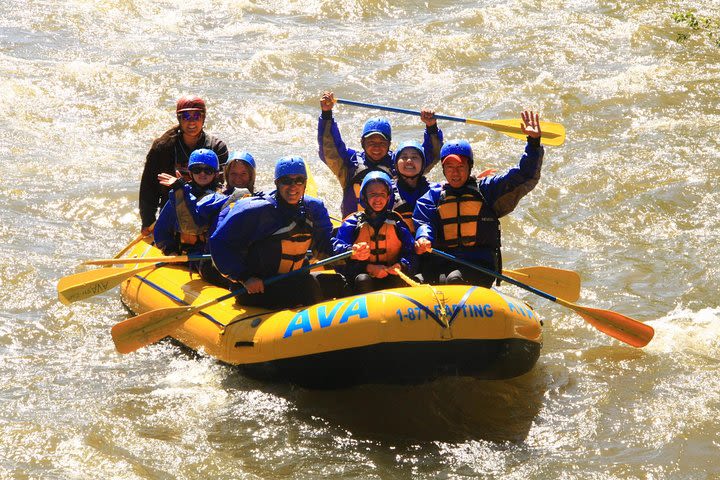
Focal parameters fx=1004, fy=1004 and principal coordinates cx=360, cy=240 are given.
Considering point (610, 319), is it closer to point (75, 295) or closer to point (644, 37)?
point (75, 295)

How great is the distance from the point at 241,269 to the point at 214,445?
3.59ft

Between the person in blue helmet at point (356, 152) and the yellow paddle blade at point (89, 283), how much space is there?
1517 millimetres

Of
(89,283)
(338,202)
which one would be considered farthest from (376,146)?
(338,202)

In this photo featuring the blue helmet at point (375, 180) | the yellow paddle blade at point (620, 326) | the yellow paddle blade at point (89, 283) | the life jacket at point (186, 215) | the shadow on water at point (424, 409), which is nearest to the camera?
the shadow on water at point (424, 409)

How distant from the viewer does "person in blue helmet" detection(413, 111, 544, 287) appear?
237 inches

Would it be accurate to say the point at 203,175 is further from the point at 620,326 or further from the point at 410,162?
the point at 620,326

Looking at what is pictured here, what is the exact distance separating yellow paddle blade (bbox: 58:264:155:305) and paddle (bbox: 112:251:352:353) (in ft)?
2.20

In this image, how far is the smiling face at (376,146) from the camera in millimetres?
6914

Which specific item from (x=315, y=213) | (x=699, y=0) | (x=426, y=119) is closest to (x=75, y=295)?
(x=315, y=213)

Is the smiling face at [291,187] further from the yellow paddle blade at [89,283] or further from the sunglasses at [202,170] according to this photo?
the yellow paddle blade at [89,283]

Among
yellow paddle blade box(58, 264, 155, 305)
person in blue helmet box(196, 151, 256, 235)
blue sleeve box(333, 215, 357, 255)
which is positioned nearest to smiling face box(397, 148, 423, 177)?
blue sleeve box(333, 215, 357, 255)

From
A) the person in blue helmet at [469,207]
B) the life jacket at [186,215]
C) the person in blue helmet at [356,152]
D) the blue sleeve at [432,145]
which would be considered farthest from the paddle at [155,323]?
the blue sleeve at [432,145]

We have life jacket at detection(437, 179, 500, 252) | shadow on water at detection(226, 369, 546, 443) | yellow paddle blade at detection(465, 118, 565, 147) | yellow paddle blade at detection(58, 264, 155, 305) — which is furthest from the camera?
yellow paddle blade at detection(465, 118, 565, 147)

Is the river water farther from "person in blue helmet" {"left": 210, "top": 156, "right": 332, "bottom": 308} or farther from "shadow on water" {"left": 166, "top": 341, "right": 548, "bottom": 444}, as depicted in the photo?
"person in blue helmet" {"left": 210, "top": 156, "right": 332, "bottom": 308}
